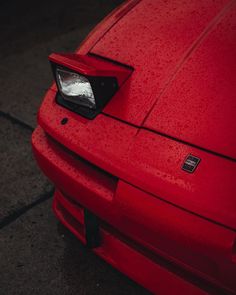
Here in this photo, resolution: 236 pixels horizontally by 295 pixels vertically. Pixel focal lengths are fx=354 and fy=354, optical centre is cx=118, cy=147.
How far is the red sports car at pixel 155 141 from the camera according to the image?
1014mm

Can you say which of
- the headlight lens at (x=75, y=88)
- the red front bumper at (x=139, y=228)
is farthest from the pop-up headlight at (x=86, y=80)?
the red front bumper at (x=139, y=228)

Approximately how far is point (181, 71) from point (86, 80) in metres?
0.34

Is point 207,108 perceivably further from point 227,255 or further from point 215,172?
point 227,255

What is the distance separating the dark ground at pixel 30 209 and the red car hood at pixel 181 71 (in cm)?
82

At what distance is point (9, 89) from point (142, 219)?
233 centimetres

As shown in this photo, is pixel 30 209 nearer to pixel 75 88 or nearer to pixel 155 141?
pixel 75 88

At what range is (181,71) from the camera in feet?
4.01

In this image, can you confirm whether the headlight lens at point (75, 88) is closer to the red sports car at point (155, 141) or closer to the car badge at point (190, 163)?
the red sports car at point (155, 141)

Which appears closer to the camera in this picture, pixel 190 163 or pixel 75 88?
pixel 190 163

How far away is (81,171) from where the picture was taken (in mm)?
1269

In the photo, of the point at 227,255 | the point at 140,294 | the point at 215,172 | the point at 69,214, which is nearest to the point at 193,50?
the point at 215,172

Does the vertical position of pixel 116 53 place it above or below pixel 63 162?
above

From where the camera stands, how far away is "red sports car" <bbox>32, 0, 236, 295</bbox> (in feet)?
3.33

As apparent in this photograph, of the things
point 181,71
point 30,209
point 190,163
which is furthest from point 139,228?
point 30,209
